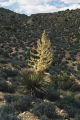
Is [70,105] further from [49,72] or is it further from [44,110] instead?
[49,72]

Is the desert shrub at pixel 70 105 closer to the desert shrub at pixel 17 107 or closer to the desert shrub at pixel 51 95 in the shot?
the desert shrub at pixel 51 95

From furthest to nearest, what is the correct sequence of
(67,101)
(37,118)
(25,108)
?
(67,101) → (25,108) → (37,118)

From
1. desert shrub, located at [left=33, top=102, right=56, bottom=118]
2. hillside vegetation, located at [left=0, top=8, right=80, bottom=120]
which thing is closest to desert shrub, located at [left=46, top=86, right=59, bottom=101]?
hillside vegetation, located at [left=0, top=8, right=80, bottom=120]

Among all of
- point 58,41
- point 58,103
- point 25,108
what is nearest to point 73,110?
point 58,103

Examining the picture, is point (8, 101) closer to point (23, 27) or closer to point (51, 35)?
point (51, 35)

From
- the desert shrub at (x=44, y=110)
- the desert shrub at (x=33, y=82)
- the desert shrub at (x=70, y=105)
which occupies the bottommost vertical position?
the desert shrub at (x=70, y=105)

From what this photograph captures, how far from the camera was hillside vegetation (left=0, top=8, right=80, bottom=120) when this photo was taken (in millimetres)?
7020

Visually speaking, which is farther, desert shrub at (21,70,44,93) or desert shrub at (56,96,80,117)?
desert shrub at (21,70,44,93)

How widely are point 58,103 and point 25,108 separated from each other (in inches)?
64.3

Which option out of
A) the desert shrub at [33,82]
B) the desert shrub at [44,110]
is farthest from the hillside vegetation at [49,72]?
the desert shrub at [33,82]

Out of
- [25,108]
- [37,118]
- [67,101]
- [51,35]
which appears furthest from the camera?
[51,35]

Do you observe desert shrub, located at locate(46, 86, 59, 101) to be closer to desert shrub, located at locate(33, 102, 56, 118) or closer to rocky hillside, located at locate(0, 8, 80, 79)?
desert shrub, located at locate(33, 102, 56, 118)

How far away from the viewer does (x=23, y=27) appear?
4284 centimetres

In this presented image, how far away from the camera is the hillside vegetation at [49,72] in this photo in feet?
23.0
